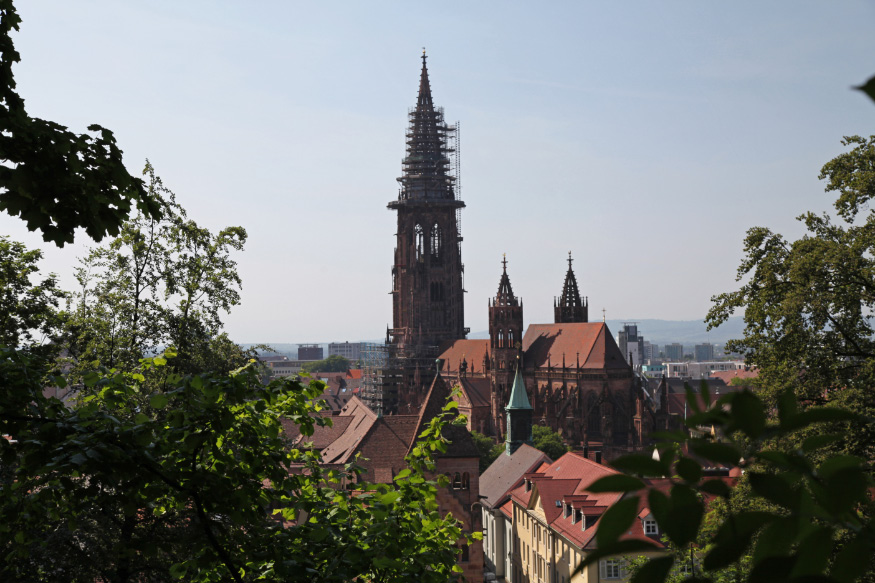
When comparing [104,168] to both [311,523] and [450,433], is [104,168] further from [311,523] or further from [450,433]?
[450,433]

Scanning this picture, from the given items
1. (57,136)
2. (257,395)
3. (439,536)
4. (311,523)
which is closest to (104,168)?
(57,136)

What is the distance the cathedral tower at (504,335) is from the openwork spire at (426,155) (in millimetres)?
18952

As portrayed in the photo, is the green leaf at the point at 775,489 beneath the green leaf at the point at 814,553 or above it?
above

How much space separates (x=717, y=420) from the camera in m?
1.91

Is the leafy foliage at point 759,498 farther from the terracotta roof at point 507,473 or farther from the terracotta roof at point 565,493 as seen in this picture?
the terracotta roof at point 507,473

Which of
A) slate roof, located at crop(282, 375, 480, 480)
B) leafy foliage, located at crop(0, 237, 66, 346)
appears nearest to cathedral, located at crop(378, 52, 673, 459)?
slate roof, located at crop(282, 375, 480, 480)

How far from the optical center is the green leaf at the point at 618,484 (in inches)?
70.3

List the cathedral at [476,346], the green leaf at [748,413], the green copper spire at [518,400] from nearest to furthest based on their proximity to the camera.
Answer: the green leaf at [748,413] < the green copper spire at [518,400] < the cathedral at [476,346]

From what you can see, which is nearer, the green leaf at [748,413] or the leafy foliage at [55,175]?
the green leaf at [748,413]

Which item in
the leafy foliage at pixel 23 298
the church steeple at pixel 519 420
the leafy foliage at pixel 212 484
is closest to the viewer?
the leafy foliage at pixel 212 484

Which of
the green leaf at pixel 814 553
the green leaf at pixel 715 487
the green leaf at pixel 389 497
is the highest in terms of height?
the green leaf at pixel 715 487

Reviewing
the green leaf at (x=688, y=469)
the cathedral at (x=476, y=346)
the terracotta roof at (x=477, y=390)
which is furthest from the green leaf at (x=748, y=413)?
the terracotta roof at (x=477, y=390)

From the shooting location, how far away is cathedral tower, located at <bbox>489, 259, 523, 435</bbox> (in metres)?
98.5

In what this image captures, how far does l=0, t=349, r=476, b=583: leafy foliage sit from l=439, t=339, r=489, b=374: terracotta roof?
313 feet
